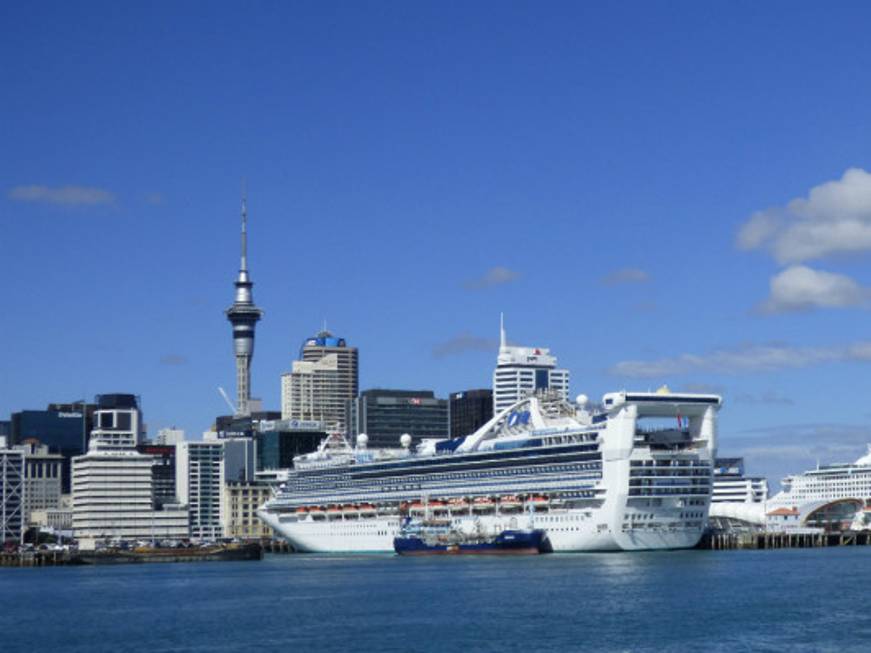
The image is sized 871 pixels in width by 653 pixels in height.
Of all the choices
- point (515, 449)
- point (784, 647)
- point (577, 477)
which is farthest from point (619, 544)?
point (784, 647)

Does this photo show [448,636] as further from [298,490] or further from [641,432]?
[298,490]

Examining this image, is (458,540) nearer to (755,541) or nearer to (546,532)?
(546,532)

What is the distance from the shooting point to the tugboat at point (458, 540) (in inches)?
5768

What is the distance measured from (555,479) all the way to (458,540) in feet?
56.8

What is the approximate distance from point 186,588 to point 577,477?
A: 129 feet

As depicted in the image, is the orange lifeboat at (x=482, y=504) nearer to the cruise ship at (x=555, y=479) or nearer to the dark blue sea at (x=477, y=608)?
the cruise ship at (x=555, y=479)

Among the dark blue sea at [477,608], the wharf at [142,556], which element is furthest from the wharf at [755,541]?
the wharf at [142,556]

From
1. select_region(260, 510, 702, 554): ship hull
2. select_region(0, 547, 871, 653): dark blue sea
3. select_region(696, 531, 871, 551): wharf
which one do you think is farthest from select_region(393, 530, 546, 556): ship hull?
select_region(696, 531, 871, 551): wharf

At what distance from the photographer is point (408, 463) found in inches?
6732

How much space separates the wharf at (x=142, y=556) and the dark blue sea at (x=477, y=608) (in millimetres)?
46585

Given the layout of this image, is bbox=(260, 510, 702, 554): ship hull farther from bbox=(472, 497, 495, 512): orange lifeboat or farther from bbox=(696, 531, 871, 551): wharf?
bbox=(696, 531, 871, 551): wharf

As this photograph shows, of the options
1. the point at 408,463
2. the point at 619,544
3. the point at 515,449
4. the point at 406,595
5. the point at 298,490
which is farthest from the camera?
the point at 298,490

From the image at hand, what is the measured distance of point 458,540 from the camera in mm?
158875

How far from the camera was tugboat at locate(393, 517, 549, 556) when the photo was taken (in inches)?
5768
